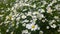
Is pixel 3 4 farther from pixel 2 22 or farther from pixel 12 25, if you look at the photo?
A: pixel 12 25

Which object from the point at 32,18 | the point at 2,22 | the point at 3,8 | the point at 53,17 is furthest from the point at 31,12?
the point at 3,8

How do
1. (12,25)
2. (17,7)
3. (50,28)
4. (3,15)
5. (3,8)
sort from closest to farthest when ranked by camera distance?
(50,28) → (12,25) → (17,7) → (3,15) → (3,8)

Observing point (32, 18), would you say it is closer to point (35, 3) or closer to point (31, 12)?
point (31, 12)

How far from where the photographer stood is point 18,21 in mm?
2027

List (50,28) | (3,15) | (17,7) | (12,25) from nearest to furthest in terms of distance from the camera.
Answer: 1. (50,28)
2. (12,25)
3. (17,7)
4. (3,15)

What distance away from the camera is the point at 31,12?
6.63 ft

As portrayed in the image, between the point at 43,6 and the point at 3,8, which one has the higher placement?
the point at 43,6

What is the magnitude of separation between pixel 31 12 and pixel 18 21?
0.59 ft

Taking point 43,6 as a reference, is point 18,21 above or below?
below

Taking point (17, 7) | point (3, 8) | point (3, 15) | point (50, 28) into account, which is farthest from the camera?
point (3, 8)

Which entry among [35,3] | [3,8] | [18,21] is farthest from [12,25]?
[3,8]

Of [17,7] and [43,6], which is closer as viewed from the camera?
[43,6]

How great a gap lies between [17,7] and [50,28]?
21.1 inches

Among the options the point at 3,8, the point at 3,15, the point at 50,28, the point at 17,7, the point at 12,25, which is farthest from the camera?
the point at 3,8
